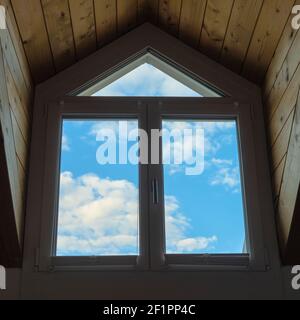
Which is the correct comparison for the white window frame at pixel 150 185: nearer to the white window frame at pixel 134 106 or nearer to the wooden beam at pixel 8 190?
the white window frame at pixel 134 106

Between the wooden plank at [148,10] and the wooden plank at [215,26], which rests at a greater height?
the wooden plank at [148,10]

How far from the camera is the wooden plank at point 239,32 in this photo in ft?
7.43

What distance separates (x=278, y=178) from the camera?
233cm

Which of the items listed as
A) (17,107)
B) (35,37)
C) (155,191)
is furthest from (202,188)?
(35,37)

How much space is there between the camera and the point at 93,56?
106 inches

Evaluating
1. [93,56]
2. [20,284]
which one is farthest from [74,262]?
[93,56]

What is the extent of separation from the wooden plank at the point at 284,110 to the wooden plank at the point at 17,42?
3.85 feet

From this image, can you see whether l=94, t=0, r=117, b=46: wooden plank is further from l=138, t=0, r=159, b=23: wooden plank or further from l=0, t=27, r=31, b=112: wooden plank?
l=0, t=27, r=31, b=112: wooden plank

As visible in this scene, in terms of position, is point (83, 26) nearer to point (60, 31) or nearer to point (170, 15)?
point (60, 31)

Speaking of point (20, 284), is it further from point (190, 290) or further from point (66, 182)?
point (190, 290)

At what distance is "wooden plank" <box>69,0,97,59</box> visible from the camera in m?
2.36

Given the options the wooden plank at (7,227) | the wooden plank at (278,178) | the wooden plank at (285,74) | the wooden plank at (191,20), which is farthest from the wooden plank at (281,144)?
the wooden plank at (7,227)
